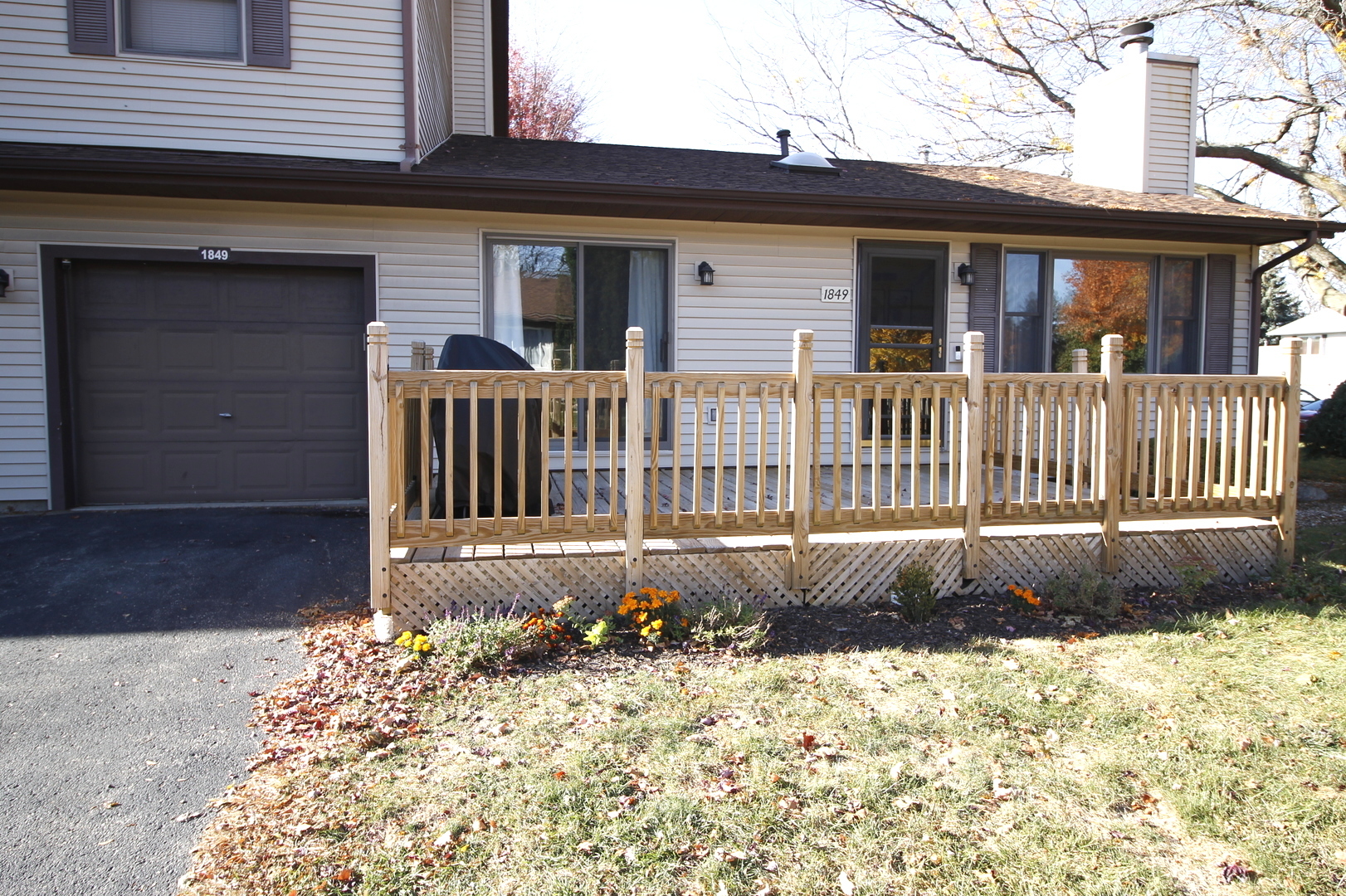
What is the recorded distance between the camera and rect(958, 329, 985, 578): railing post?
521cm

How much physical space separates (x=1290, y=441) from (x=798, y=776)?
187 inches

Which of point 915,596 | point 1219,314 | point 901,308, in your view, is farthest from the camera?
point 1219,314

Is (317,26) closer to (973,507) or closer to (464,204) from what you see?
(464,204)

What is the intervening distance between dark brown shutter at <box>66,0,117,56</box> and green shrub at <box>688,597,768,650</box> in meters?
6.96

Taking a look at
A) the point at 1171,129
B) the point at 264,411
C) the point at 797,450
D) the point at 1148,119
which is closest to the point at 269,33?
the point at 264,411

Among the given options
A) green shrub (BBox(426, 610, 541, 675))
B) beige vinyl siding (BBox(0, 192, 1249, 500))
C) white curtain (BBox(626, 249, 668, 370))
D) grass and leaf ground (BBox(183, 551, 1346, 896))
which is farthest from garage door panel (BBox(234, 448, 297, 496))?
green shrub (BBox(426, 610, 541, 675))

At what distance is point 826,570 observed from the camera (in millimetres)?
5078

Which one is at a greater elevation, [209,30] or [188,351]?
[209,30]

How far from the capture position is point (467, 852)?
8.62 ft

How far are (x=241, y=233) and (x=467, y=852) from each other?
6441 mm

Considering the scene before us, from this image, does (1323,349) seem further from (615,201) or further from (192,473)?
(192,473)

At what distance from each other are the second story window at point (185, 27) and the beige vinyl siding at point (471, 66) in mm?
3243

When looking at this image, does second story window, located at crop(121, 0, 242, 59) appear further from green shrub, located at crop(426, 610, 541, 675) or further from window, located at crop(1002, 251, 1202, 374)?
window, located at crop(1002, 251, 1202, 374)

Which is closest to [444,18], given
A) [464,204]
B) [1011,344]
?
[464,204]
